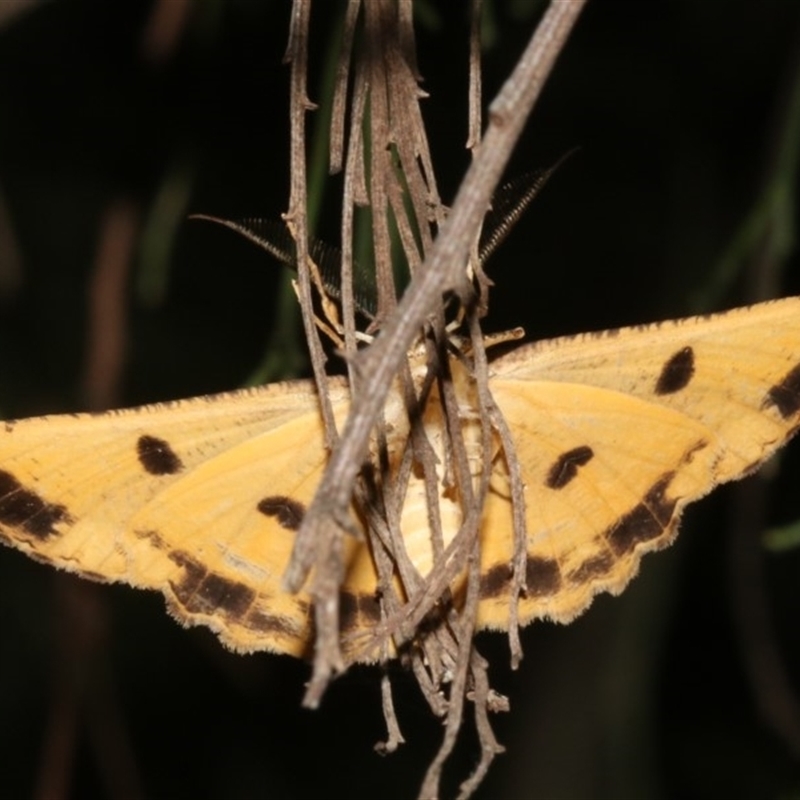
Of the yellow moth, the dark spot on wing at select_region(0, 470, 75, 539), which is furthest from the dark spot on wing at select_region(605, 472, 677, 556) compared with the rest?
the dark spot on wing at select_region(0, 470, 75, 539)

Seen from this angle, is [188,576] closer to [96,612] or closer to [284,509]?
[284,509]

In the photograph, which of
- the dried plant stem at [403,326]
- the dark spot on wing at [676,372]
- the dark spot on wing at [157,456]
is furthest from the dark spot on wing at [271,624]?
the dried plant stem at [403,326]

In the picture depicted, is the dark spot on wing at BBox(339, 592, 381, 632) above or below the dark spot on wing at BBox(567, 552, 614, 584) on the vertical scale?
below

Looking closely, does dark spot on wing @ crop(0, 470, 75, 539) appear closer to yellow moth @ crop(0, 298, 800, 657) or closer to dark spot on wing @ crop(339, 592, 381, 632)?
yellow moth @ crop(0, 298, 800, 657)

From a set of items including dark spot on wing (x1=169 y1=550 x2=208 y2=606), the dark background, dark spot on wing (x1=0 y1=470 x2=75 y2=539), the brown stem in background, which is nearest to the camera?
dark spot on wing (x1=0 y1=470 x2=75 y2=539)

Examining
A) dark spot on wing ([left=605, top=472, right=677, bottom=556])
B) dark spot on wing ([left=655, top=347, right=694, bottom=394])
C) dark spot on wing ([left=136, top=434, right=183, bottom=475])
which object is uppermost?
dark spot on wing ([left=655, top=347, right=694, bottom=394])

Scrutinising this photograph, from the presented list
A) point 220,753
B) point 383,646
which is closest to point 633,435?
point 383,646

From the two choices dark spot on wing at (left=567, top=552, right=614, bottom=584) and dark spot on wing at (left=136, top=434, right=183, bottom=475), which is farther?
dark spot on wing at (left=567, top=552, right=614, bottom=584)

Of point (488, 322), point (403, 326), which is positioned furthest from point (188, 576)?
point (488, 322)

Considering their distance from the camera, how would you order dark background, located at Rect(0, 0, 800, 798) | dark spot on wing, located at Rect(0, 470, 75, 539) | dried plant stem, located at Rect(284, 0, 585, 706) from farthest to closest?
dark background, located at Rect(0, 0, 800, 798)
dark spot on wing, located at Rect(0, 470, 75, 539)
dried plant stem, located at Rect(284, 0, 585, 706)
